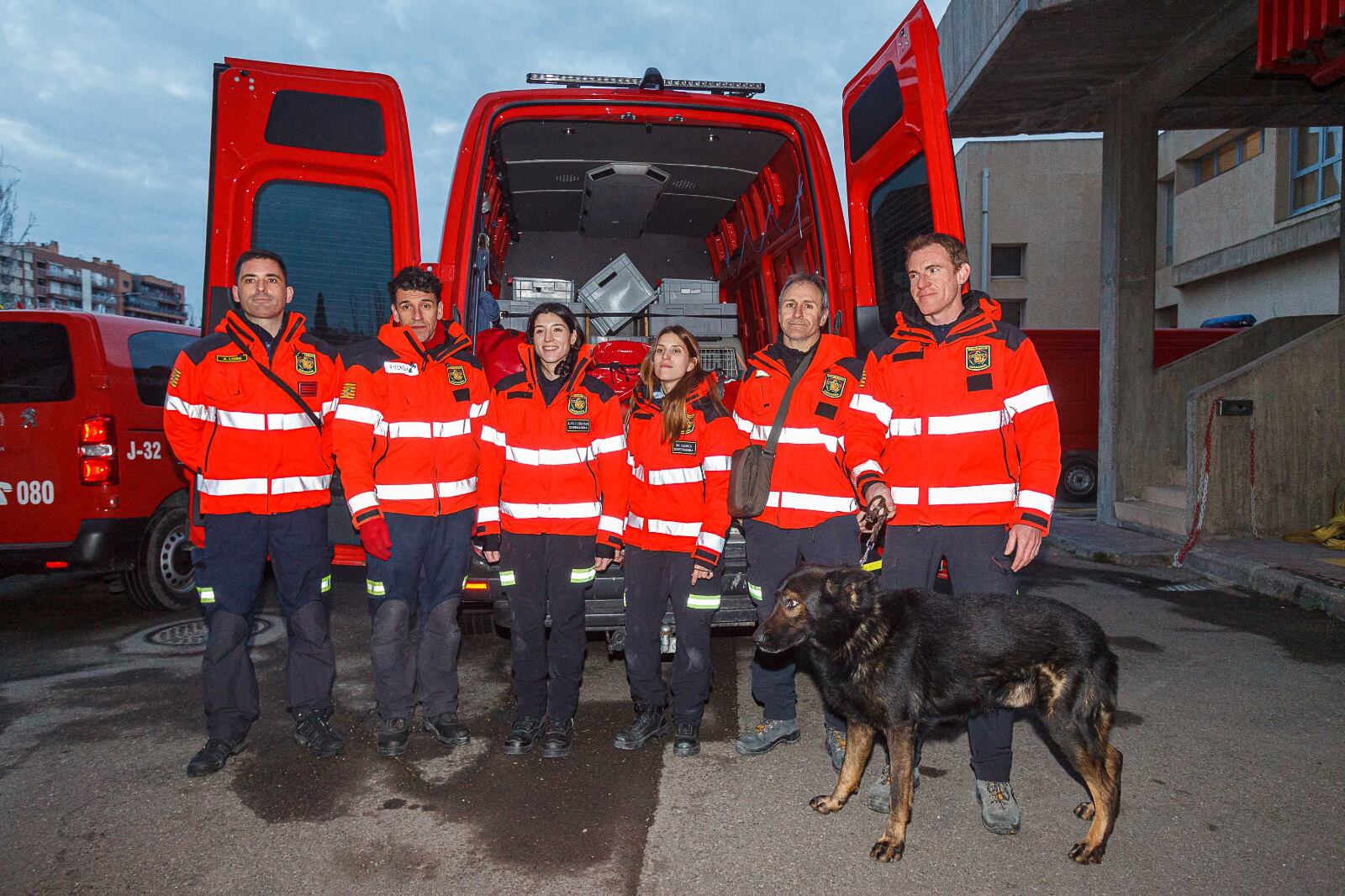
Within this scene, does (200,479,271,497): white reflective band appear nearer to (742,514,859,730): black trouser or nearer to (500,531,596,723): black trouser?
(500,531,596,723): black trouser

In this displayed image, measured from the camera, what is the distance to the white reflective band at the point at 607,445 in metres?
3.69

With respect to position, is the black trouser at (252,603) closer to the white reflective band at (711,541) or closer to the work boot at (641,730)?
the work boot at (641,730)

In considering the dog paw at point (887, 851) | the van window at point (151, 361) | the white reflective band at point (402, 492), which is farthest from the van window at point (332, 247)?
the dog paw at point (887, 851)

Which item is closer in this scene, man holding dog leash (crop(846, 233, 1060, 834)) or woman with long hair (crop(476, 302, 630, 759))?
man holding dog leash (crop(846, 233, 1060, 834))

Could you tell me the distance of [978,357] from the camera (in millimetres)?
3006

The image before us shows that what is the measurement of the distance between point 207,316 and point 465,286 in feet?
3.86

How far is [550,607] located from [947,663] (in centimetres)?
165

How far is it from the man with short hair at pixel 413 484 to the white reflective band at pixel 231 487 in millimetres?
346

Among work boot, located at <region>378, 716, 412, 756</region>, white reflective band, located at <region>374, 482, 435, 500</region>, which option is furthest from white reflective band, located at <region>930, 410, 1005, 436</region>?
work boot, located at <region>378, 716, 412, 756</region>

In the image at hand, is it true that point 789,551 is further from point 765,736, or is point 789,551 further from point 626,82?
point 626,82

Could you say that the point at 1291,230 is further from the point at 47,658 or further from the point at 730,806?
the point at 47,658

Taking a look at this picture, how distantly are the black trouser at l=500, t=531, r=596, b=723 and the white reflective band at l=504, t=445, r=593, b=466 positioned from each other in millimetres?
301

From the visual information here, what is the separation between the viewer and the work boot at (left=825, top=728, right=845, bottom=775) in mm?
3443

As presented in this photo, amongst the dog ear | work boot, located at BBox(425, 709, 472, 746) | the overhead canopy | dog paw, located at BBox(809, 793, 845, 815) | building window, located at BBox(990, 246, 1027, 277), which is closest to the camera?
the dog ear
